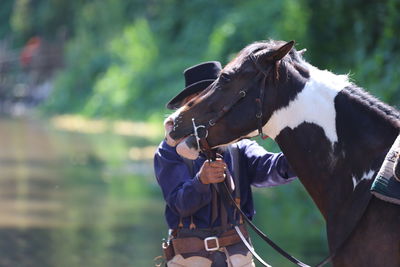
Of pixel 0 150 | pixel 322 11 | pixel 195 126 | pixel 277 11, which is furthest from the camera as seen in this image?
pixel 277 11

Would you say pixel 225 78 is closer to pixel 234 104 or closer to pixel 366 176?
pixel 234 104

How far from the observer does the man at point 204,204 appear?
5496 mm

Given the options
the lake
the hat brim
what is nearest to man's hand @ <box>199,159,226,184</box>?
the hat brim

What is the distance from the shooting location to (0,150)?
2356 cm

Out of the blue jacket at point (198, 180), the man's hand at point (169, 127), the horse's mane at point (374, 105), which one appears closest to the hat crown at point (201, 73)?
the blue jacket at point (198, 180)

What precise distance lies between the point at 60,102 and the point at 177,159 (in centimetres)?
3497

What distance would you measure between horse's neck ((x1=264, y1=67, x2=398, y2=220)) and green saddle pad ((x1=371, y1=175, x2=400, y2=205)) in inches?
6.6

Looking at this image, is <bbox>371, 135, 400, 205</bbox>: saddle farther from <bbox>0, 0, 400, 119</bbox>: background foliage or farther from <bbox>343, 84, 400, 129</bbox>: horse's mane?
<bbox>0, 0, 400, 119</bbox>: background foliage

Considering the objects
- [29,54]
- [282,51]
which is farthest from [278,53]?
[29,54]

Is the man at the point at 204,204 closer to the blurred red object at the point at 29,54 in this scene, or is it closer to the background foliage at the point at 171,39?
the background foliage at the point at 171,39

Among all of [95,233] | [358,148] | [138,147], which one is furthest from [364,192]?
[138,147]

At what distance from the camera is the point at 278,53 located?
466cm

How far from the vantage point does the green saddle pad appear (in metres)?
4.38

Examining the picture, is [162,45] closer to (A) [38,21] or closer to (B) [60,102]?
(B) [60,102]
